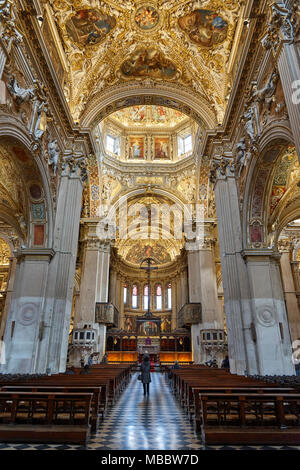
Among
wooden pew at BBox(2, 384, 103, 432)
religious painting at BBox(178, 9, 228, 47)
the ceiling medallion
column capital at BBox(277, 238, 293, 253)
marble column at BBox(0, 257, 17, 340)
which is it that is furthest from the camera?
column capital at BBox(277, 238, 293, 253)

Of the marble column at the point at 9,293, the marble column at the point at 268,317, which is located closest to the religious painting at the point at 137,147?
the marble column at the point at 9,293

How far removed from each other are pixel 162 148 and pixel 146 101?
9.75 meters

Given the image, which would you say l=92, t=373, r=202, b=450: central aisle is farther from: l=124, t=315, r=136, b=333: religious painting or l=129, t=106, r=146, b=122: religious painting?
l=124, t=315, r=136, b=333: religious painting

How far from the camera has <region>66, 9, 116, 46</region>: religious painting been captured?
1153cm

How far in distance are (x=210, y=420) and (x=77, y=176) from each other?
1024cm

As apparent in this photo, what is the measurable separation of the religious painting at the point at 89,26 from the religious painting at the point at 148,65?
174 centimetres

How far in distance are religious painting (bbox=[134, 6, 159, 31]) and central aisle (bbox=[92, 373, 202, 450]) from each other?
13.9 m

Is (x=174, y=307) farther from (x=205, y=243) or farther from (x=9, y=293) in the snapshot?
(x=9, y=293)

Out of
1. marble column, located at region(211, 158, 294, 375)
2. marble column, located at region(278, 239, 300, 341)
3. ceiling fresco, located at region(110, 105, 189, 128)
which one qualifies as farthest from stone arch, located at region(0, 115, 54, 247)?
ceiling fresco, located at region(110, 105, 189, 128)

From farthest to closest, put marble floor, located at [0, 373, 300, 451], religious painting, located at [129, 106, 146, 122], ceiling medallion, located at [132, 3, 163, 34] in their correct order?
religious painting, located at [129, 106, 146, 122] → ceiling medallion, located at [132, 3, 163, 34] → marble floor, located at [0, 373, 300, 451]

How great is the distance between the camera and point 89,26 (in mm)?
11938

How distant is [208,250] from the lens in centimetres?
2059

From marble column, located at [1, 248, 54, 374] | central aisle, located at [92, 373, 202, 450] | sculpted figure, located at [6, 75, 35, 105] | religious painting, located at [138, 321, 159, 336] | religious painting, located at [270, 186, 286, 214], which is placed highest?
sculpted figure, located at [6, 75, 35, 105]
